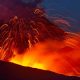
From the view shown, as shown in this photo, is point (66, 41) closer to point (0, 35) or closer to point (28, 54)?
point (28, 54)

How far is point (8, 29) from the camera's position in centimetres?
1066

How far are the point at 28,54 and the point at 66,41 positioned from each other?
1.12 m

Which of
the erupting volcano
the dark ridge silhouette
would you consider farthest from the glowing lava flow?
the dark ridge silhouette

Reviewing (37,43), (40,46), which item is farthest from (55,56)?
(37,43)

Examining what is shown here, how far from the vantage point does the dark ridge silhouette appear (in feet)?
31.1

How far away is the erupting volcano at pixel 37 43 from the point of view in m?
10.7

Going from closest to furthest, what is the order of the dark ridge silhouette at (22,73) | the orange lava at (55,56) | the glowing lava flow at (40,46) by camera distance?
the dark ridge silhouette at (22,73) → the glowing lava flow at (40,46) → the orange lava at (55,56)

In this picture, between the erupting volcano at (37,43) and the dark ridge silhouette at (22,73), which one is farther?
the erupting volcano at (37,43)

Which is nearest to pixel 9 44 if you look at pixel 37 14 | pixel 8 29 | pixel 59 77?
pixel 8 29

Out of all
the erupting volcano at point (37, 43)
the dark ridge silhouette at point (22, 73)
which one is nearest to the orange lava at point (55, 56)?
the erupting volcano at point (37, 43)

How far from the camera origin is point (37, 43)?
11.2 meters

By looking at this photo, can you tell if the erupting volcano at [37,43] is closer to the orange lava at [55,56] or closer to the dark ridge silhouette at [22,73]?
the orange lava at [55,56]

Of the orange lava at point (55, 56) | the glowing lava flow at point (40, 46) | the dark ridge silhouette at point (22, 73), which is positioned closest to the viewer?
the dark ridge silhouette at point (22, 73)

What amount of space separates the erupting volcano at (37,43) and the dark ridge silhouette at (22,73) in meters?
1.04
